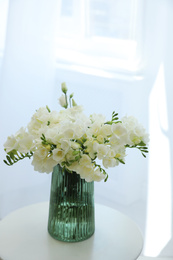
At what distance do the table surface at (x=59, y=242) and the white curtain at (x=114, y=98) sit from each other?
2.08 ft

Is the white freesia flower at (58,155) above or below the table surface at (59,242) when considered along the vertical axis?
above

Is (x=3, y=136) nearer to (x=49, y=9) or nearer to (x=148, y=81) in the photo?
(x=49, y=9)

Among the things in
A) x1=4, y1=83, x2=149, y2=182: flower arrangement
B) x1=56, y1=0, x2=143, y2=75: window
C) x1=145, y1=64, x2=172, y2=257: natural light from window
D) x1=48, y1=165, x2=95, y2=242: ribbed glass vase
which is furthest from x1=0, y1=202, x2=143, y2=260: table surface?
x1=56, y1=0, x2=143, y2=75: window

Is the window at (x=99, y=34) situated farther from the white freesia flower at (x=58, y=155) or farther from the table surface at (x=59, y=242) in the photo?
the white freesia flower at (x=58, y=155)

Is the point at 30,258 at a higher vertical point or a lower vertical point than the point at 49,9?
lower

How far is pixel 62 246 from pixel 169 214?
99 cm

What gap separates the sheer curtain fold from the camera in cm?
Result: 176

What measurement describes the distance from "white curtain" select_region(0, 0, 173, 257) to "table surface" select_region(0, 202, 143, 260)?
24.9 inches

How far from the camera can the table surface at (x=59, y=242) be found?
1002 mm

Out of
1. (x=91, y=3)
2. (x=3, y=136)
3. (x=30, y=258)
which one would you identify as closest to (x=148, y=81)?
(x=91, y=3)

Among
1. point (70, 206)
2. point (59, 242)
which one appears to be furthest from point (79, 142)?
point (59, 242)

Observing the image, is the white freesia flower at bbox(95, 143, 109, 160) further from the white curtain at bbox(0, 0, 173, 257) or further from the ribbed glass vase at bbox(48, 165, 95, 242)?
the white curtain at bbox(0, 0, 173, 257)

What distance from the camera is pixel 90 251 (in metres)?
1.03

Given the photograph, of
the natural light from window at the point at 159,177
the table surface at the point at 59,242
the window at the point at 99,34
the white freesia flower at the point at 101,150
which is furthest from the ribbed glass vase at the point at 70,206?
the window at the point at 99,34
